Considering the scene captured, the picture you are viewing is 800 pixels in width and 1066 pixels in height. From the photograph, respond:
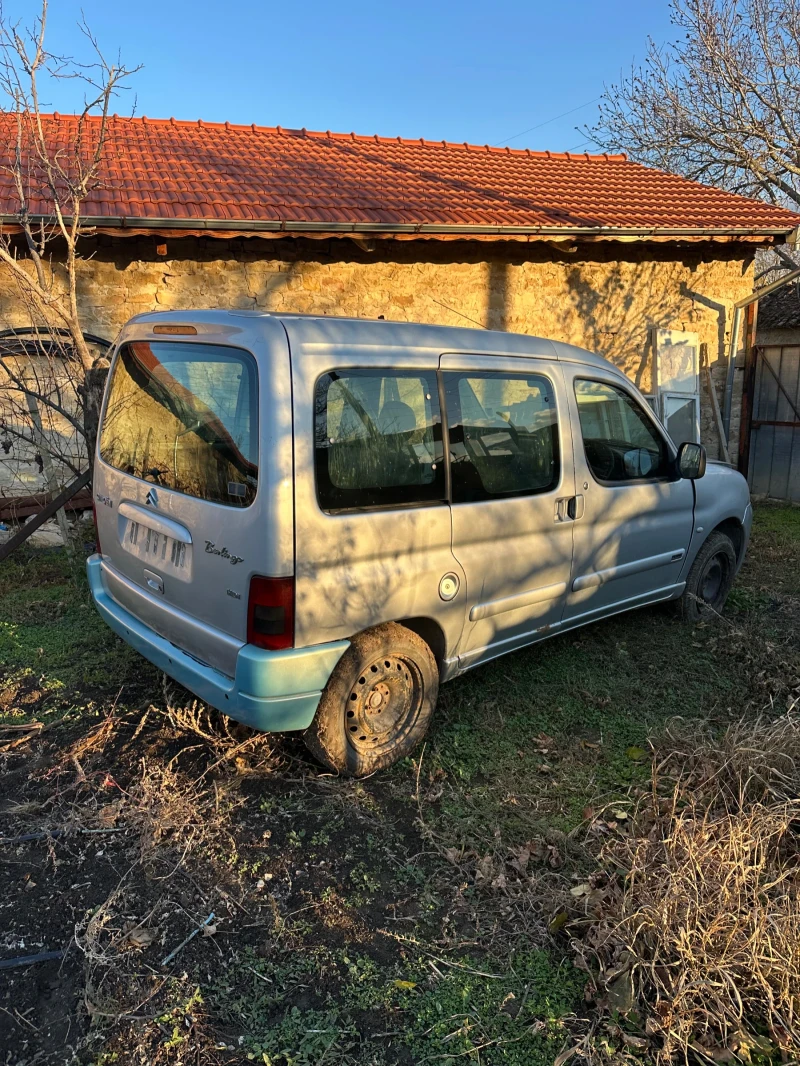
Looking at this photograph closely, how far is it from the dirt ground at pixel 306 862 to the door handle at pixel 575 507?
106cm

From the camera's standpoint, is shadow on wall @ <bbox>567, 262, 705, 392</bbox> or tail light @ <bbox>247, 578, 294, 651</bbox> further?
shadow on wall @ <bbox>567, 262, 705, 392</bbox>

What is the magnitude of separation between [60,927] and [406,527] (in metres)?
1.91

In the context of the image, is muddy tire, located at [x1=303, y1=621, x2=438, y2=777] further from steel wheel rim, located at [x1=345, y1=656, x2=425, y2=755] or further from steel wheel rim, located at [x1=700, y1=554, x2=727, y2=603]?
steel wheel rim, located at [x1=700, y1=554, x2=727, y2=603]

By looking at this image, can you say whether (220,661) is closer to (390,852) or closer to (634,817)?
(390,852)

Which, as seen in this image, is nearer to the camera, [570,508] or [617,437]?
[570,508]

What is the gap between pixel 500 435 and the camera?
3.38 metres

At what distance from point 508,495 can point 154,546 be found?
5.57 ft

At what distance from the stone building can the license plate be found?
157 inches

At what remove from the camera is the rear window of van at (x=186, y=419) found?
2.62m

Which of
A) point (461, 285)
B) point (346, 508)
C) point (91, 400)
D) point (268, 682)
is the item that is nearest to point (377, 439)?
point (346, 508)

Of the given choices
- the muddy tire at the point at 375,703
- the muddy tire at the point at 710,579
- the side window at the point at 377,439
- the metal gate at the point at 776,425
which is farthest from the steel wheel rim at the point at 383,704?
the metal gate at the point at 776,425

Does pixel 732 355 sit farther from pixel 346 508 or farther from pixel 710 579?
pixel 346 508

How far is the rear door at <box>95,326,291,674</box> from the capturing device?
2555 mm

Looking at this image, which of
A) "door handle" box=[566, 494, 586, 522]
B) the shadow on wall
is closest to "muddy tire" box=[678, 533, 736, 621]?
"door handle" box=[566, 494, 586, 522]
